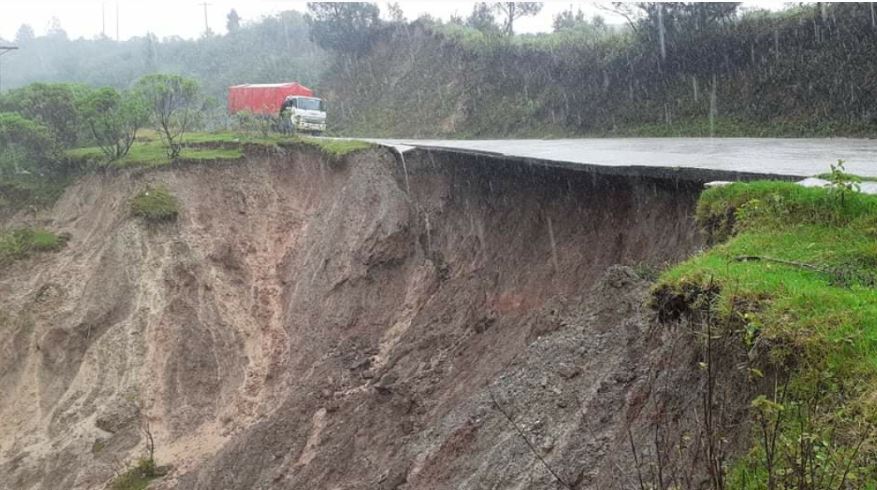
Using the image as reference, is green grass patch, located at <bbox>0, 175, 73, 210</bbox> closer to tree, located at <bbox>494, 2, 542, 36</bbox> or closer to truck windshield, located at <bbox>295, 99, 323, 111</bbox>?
truck windshield, located at <bbox>295, 99, 323, 111</bbox>

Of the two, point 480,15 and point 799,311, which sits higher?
point 480,15

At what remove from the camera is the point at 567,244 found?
1295 centimetres

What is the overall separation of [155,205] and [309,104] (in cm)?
1432

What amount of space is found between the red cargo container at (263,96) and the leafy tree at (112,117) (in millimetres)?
9801

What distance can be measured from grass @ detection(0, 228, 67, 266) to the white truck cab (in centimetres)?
1220

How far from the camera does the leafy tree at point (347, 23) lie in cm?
4709

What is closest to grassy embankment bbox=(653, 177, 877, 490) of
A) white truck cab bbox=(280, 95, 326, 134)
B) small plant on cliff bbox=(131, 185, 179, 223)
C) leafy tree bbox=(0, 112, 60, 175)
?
small plant on cliff bbox=(131, 185, 179, 223)

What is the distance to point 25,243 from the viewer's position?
2242 cm

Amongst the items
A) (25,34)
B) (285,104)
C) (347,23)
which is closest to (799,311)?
(285,104)

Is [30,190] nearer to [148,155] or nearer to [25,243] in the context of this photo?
[25,243]

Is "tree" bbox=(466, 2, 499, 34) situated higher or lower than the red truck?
higher

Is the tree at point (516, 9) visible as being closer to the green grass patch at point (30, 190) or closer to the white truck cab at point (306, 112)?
the white truck cab at point (306, 112)

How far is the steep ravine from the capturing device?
7812mm

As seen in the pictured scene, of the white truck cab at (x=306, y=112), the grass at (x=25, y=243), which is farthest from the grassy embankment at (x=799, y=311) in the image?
the white truck cab at (x=306, y=112)
